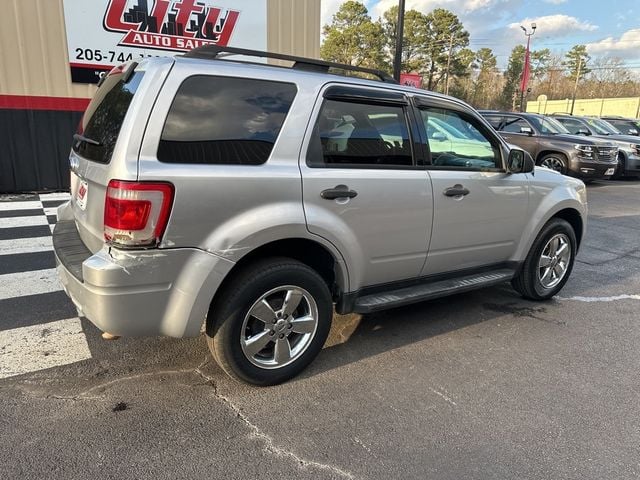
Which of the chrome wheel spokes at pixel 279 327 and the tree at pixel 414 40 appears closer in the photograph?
the chrome wheel spokes at pixel 279 327

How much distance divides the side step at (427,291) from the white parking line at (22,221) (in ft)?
17.6

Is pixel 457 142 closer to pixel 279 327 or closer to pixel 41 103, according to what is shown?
pixel 279 327

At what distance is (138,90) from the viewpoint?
8.34 feet

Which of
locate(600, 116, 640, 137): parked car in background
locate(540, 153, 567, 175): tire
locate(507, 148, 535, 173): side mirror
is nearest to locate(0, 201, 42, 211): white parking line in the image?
locate(507, 148, 535, 173): side mirror

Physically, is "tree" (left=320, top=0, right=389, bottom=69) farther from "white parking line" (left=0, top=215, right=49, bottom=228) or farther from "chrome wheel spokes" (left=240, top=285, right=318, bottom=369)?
"chrome wheel spokes" (left=240, top=285, right=318, bottom=369)

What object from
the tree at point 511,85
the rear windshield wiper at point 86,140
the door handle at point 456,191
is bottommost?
the door handle at point 456,191

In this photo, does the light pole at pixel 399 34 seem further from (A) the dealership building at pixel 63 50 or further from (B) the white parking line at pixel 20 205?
(B) the white parking line at pixel 20 205

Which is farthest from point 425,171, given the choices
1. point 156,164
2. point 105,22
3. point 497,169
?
point 105,22

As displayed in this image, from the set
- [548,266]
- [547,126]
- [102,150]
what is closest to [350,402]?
[102,150]

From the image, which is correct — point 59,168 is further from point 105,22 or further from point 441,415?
point 441,415

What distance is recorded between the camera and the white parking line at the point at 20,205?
769 centimetres

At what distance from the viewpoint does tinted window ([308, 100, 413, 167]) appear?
3.02 metres

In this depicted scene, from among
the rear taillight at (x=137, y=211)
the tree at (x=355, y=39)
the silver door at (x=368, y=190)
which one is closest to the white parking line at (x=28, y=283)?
the rear taillight at (x=137, y=211)

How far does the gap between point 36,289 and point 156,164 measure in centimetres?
269
